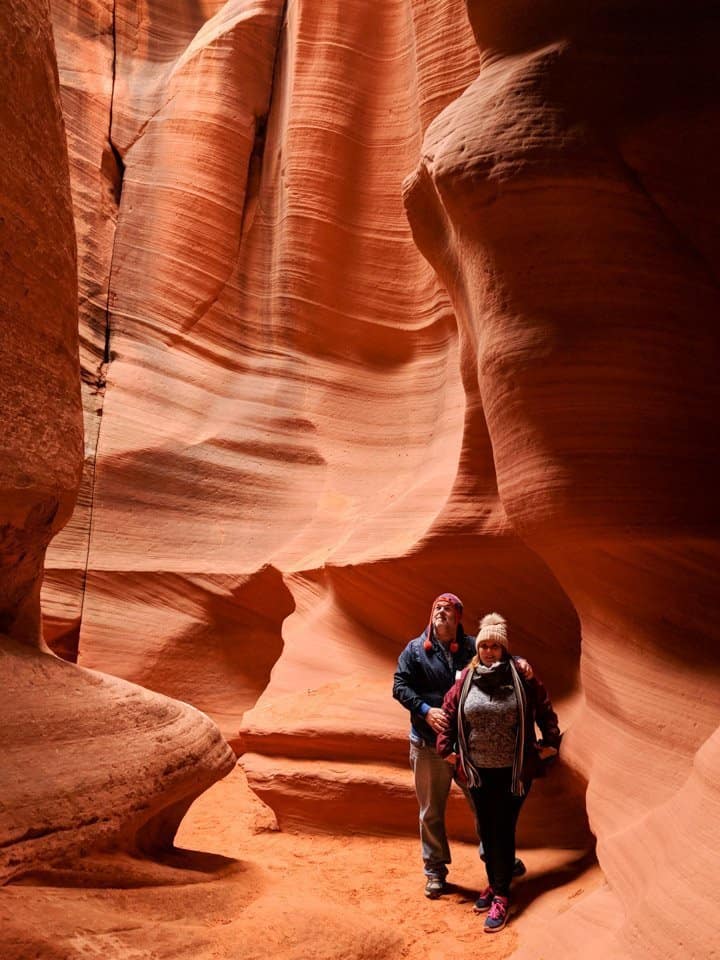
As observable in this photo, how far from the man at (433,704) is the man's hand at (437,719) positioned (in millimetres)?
94

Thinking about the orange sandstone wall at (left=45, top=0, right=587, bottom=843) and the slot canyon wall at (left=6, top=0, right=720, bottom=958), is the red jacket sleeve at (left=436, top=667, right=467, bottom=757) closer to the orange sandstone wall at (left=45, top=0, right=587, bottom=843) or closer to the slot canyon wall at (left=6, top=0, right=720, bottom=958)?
the slot canyon wall at (left=6, top=0, right=720, bottom=958)

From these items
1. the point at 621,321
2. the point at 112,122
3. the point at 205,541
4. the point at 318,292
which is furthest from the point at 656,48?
the point at 112,122

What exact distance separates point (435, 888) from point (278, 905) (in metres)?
1.31

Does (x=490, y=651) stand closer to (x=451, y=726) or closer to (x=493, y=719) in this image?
(x=493, y=719)

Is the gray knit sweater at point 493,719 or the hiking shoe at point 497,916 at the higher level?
the gray knit sweater at point 493,719

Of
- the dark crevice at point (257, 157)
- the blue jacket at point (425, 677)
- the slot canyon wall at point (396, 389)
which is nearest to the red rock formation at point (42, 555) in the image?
the slot canyon wall at point (396, 389)

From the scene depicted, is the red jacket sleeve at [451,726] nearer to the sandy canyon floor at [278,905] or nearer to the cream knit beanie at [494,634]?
the cream knit beanie at [494,634]

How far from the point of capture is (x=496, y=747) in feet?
15.1

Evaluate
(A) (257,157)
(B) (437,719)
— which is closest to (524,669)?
(B) (437,719)

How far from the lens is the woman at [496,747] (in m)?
4.59

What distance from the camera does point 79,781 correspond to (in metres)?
3.62

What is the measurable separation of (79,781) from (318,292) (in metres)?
7.11

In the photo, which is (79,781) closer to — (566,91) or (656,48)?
(566,91)

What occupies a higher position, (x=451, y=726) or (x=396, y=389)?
(x=396, y=389)
